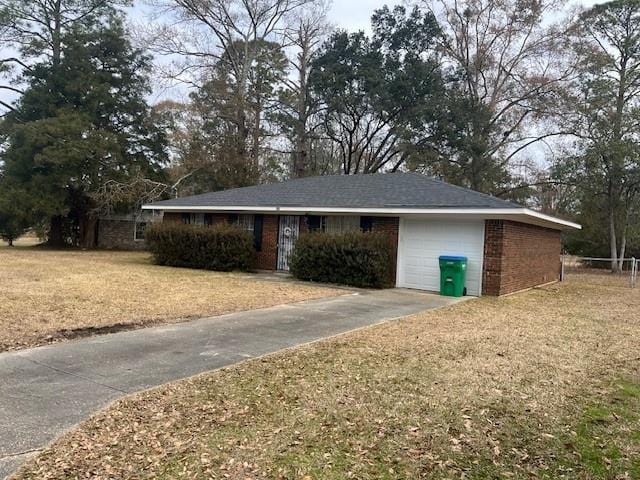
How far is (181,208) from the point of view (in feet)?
62.0

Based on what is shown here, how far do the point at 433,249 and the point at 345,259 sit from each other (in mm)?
2488

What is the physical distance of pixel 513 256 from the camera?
13.3 metres

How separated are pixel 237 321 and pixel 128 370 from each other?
2901 mm

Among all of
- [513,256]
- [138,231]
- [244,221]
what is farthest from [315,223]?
[138,231]

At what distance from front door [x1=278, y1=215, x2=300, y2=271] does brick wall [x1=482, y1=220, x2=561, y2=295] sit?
21.2 ft

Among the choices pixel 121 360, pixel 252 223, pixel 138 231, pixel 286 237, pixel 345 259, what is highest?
pixel 252 223

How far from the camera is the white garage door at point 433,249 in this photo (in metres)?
12.8

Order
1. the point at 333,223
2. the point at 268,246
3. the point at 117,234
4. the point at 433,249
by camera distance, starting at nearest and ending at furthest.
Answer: the point at 433,249 < the point at 333,223 < the point at 268,246 < the point at 117,234

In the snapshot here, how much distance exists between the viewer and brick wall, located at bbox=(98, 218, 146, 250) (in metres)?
29.3

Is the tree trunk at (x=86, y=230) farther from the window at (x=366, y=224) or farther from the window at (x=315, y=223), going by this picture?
the window at (x=366, y=224)

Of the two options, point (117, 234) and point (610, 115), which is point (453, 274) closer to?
point (610, 115)

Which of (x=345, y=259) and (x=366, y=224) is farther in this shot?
(x=366, y=224)

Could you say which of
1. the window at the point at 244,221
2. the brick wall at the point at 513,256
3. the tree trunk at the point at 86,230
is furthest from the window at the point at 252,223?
the tree trunk at the point at 86,230

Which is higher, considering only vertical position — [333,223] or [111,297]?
[333,223]
